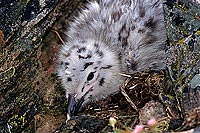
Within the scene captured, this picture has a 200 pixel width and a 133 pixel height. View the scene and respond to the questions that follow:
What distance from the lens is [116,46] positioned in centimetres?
372

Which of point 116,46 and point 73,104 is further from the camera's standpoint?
point 116,46

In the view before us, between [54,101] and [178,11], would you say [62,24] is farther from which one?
[178,11]

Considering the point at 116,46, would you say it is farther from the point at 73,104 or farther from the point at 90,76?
the point at 73,104

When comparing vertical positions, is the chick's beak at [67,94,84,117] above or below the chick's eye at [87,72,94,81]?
below

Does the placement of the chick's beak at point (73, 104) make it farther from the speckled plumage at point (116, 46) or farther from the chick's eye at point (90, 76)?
the chick's eye at point (90, 76)

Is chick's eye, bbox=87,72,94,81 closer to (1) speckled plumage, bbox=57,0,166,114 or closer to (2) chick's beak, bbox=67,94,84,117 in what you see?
(1) speckled plumage, bbox=57,0,166,114

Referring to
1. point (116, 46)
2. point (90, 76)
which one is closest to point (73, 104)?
point (90, 76)

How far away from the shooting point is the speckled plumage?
3.60m

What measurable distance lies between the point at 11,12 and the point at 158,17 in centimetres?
116

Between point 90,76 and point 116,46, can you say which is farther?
point 116,46

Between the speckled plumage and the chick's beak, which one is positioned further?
the speckled plumage

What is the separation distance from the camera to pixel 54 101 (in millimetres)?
3797

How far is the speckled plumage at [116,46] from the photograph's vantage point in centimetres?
360

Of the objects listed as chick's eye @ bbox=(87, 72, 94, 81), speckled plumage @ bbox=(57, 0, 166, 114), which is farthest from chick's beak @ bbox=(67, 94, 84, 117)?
chick's eye @ bbox=(87, 72, 94, 81)
